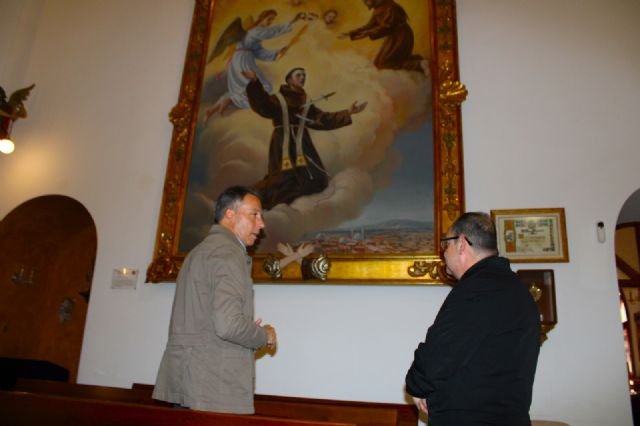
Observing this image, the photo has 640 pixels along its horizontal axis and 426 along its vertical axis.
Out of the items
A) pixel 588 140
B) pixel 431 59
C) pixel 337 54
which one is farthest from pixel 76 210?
pixel 588 140

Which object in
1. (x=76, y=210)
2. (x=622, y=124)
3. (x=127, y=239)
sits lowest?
(x=127, y=239)

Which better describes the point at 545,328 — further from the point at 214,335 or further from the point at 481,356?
the point at 214,335

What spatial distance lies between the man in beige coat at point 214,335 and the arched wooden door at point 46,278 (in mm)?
3408

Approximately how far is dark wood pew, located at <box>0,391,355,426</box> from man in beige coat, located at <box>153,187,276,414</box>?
28 centimetres

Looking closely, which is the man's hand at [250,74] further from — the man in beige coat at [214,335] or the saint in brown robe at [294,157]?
the man in beige coat at [214,335]

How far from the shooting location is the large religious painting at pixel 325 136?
4.01 meters

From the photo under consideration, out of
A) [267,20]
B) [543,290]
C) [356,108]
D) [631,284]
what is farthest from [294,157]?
[631,284]

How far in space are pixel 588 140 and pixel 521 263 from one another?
105 cm

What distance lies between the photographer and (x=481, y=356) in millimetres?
1979

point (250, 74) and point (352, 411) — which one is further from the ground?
point (250, 74)

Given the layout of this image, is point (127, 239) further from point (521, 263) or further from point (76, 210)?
point (521, 263)

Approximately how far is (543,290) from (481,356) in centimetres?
181

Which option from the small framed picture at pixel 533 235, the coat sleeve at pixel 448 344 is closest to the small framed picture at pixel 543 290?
the small framed picture at pixel 533 235

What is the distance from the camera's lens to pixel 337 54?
4.66 metres
